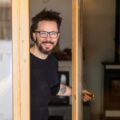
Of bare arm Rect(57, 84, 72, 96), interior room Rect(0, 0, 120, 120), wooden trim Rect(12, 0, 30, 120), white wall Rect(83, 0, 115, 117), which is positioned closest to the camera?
wooden trim Rect(12, 0, 30, 120)

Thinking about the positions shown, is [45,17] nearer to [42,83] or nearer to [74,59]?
[74,59]

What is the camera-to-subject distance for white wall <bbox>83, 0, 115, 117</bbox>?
19.2 ft

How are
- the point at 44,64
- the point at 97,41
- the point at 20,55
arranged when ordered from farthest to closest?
the point at 97,41 → the point at 44,64 → the point at 20,55

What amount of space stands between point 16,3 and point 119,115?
12.1ft

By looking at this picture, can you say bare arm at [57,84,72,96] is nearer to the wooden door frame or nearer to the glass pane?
the wooden door frame

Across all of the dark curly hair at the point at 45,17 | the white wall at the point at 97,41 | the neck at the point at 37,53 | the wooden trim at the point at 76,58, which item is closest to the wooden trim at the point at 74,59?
the wooden trim at the point at 76,58

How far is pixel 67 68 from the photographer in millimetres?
2621

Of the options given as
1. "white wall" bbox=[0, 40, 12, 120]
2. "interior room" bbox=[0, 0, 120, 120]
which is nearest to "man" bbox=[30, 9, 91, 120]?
"white wall" bbox=[0, 40, 12, 120]

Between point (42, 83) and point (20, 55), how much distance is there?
29 cm

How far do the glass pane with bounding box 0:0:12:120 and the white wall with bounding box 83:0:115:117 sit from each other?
3368 millimetres

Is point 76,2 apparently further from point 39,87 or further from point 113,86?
point 113,86

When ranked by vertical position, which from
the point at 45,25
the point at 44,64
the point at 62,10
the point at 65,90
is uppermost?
the point at 62,10

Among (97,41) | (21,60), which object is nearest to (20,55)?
(21,60)

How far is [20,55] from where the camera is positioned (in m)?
2.54
